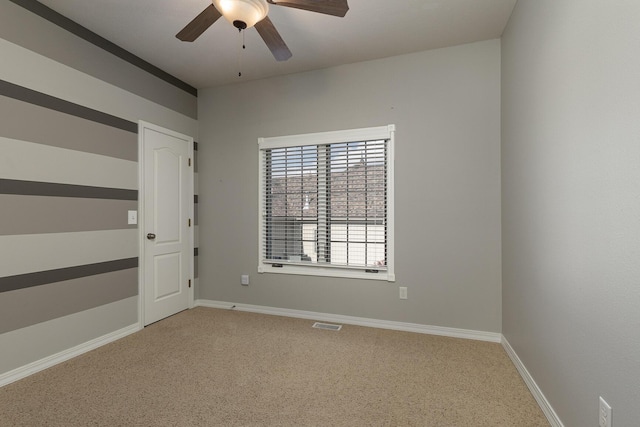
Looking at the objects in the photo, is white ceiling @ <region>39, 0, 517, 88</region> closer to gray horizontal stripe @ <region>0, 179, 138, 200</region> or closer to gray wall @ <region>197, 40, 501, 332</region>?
gray wall @ <region>197, 40, 501, 332</region>

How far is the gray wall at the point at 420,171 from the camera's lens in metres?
2.90

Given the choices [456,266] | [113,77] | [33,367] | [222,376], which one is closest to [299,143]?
[113,77]

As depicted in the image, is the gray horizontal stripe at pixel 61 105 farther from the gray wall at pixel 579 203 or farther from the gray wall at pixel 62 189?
the gray wall at pixel 579 203

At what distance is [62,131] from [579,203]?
3.60 metres

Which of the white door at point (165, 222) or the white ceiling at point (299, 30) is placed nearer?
the white ceiling at point (299, 30)

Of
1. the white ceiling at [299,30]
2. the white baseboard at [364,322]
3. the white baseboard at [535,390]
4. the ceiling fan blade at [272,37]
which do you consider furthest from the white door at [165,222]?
the white baseboard at [535,390]

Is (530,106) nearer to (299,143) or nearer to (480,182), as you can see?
(480,182)

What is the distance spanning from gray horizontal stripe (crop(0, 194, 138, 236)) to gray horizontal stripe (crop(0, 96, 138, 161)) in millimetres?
451

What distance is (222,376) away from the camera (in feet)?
7.48

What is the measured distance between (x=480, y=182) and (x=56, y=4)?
3916 millimetres

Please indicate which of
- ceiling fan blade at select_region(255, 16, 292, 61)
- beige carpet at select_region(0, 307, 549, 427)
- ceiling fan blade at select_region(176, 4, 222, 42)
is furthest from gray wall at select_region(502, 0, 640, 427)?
ceiling fan blade at select_region(176, 4, 222, 42)

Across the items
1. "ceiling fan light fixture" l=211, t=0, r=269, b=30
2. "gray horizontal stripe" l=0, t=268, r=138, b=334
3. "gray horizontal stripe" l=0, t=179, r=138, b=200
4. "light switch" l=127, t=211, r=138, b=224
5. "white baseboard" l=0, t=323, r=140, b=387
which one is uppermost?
"ceiling fan light fixture" l=211, t=0, r=269, b=30

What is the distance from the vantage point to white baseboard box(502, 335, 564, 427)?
1725 mm

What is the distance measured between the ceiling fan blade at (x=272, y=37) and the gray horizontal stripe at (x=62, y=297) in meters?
2.53
